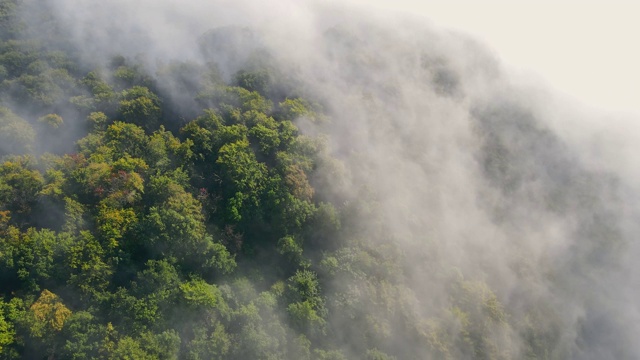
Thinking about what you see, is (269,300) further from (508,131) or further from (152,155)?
(508,131)

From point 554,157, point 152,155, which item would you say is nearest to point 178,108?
point 152,155

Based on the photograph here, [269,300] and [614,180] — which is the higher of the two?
[614,180]

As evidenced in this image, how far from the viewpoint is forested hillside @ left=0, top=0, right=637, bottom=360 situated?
5103cm

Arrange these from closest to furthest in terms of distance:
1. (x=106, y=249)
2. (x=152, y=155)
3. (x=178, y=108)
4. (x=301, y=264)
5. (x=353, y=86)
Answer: (x=106, y=249) → (x=301, y=264) → (x=152, y=155) → (x=178, y=108) → (x=353, y=86)

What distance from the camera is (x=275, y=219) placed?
61.7 metres

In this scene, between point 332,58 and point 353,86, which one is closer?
point 353,86

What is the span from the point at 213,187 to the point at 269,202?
9.37 m

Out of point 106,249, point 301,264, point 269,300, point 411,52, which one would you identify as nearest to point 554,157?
point 411,52

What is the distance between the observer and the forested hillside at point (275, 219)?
51031mm

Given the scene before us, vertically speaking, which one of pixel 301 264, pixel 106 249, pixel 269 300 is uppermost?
pixel 301 264

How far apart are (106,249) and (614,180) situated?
325 feet

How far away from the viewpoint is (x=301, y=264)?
5991cm

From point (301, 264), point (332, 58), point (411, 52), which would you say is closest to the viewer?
point (301, 264)

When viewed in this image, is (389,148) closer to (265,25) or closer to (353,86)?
(353,86)
